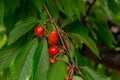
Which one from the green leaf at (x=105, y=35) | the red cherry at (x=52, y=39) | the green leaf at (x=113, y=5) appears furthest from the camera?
the green leaf at (x=105, y=35)

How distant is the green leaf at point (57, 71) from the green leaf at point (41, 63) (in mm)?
28

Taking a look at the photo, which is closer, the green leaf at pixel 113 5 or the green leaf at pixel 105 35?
the green leaf at pixel 113 5

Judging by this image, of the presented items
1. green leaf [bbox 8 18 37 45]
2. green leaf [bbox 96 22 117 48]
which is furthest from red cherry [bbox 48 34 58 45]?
green leaf [bbox 96 22 117 48]

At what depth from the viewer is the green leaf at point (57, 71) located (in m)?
1.13

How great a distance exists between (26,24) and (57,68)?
26 centimetres

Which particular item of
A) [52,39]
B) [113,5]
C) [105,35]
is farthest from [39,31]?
[105,35]

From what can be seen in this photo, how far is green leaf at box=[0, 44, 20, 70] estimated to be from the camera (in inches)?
51.6

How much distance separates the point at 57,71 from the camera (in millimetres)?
1151

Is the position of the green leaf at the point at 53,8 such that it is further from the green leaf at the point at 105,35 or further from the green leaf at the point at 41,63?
the green leaf at the point at 105,35

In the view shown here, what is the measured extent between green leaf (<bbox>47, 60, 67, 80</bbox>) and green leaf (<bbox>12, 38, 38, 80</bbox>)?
100mm

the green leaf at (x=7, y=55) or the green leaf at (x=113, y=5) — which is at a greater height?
the green leaf at (x=7, y=55)

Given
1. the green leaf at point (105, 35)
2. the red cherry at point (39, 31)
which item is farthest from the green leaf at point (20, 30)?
the green leaf at point (105, 35)

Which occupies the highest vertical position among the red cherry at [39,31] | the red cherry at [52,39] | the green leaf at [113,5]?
the red cherry at [39,31]

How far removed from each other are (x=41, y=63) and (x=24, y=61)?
0.07 meters
